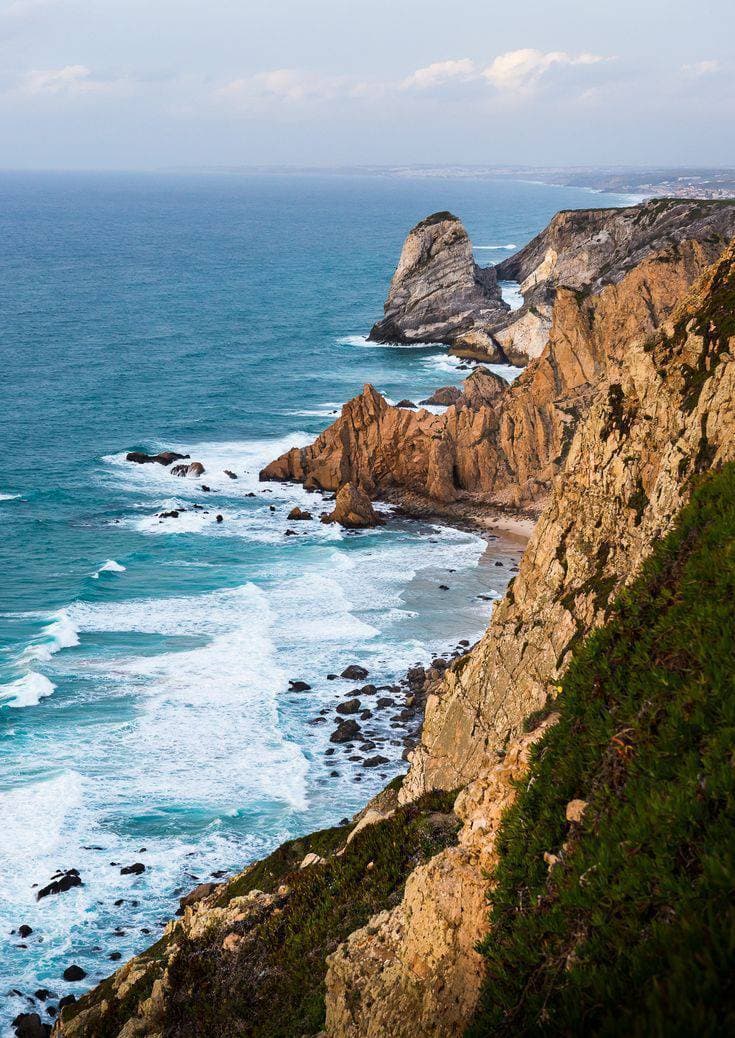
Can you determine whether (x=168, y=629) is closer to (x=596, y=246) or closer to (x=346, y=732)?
(x=346, y=732)

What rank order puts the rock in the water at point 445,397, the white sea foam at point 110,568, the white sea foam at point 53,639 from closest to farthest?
the white sea foam at point 53,639, the white sea foam at point 110,568, the rock in the water at point 445,397

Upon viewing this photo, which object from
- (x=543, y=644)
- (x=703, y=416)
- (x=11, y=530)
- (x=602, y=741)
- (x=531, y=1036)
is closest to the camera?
(x=531, y=1036)

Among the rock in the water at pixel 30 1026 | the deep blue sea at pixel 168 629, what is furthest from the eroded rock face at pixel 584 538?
the deep blue sea at pixel 168 629

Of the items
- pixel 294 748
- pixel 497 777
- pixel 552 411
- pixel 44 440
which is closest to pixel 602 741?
pixel 497 777

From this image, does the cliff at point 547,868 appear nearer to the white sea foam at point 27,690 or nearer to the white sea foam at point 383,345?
the white sea foam at point 27,690

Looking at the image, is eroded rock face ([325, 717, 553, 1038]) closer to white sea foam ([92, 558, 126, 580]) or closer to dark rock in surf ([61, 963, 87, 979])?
dark rock in surf ([61, 963, 87, 979])

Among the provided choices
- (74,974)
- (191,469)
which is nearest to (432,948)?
(74,974)

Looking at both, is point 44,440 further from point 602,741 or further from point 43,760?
point 602,741
